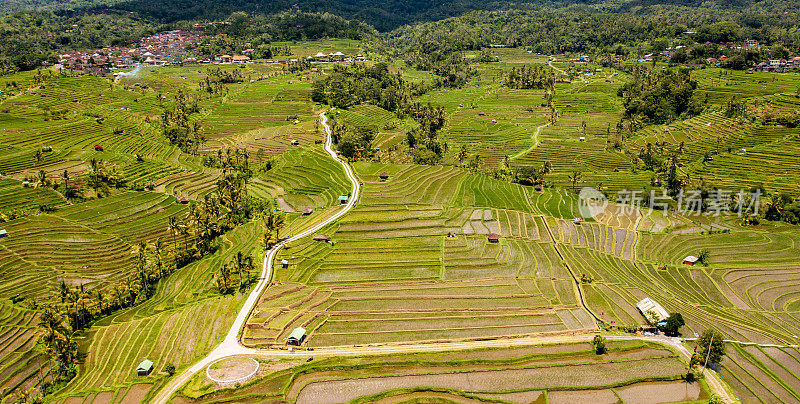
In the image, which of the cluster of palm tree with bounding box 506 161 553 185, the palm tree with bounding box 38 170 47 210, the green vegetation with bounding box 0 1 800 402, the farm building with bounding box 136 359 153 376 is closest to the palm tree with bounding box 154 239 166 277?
the green vegetation with bounding box 0 1 800 402

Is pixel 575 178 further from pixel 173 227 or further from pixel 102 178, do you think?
pixel 102 178

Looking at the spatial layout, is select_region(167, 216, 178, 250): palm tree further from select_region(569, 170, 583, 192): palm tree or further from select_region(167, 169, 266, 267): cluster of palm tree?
select_region(569, 170, 583, 192): palm tree

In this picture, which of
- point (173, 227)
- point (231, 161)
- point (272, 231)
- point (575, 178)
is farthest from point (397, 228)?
point (231, 161)

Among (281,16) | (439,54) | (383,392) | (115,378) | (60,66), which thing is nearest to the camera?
(383,392)

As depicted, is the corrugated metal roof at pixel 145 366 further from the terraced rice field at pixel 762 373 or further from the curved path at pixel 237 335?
the terraced rice field at pixel 762 373

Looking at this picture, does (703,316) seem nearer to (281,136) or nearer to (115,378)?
(115,378)

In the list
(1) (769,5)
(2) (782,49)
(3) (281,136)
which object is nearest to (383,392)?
(3) (281,136)

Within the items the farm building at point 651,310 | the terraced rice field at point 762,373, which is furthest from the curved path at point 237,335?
the terraced rice field at point 762,373
